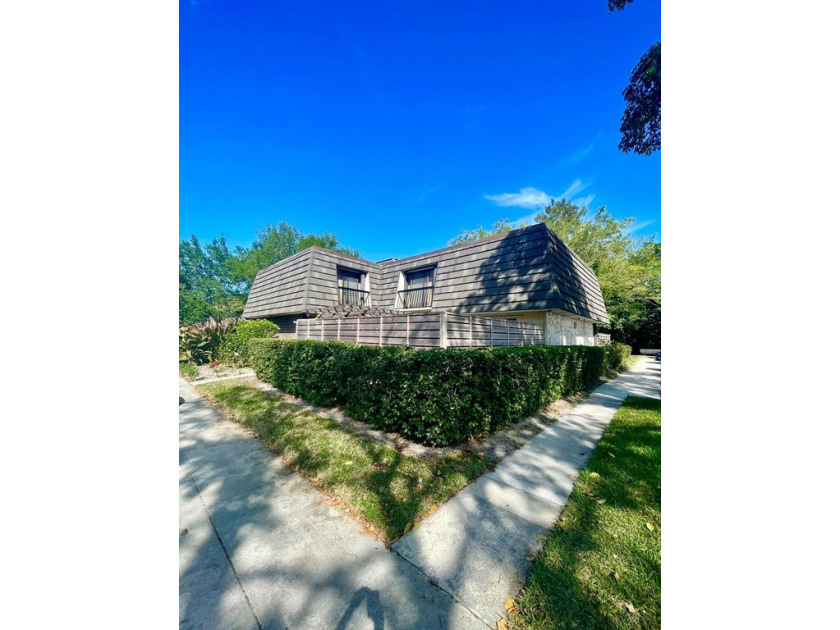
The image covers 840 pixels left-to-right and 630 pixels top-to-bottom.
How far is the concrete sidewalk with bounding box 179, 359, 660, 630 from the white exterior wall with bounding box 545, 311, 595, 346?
5.79 metres

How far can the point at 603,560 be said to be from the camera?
1.99 m

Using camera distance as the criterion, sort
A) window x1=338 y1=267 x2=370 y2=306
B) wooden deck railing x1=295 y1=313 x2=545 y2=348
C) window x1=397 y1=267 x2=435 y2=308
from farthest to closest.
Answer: window x1=338 y1=267 x2=370 y2=306 < window x1=397 y1=267 x2=435 y2=308 < wooden deck railing x1=295 y1=313 x2=545 y2=348

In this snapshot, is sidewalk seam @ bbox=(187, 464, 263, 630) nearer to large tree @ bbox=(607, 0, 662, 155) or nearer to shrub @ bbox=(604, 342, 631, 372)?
large tree @ bbox=(607, 0, 662, 155)

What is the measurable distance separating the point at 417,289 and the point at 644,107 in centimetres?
827

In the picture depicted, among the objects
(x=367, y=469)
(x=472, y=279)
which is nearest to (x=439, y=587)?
(x=367, y=469)

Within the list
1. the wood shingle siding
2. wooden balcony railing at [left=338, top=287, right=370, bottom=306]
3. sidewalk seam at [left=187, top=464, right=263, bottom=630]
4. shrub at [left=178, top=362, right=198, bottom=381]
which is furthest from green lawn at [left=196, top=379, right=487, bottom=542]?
wooden balcony railing at [left=338, top=287, right=370, bottom=306]

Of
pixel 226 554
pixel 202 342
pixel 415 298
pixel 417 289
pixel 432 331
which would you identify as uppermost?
pixel 417 289

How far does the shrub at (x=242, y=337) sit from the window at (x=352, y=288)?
3224mm

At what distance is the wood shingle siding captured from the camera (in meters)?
8.13

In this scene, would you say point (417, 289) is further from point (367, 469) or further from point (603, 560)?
point (603, 560)

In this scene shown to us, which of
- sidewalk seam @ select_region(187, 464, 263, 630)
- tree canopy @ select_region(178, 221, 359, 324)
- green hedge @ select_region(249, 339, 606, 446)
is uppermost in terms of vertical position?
tree canopy @ select_region(178, 221, 359, 324)
